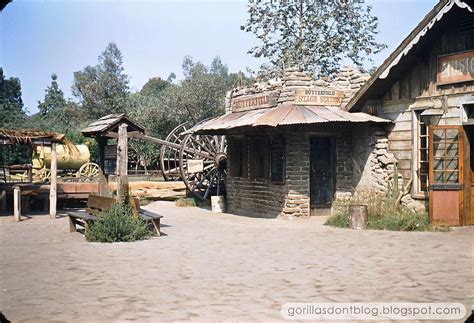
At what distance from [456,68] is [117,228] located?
797 centimetres

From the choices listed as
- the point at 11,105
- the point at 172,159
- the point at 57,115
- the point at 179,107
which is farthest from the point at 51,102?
the point at 172,159

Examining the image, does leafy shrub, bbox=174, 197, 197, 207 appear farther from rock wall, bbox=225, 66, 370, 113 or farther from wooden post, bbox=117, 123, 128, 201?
wooden post, bbox=117, 123, 128, 201

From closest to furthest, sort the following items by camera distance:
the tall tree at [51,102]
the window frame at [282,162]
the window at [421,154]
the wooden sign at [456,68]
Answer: the wooden sign at [456,68], the window at [421,154], the window frame at [282,162], the tall tree at [51,102]

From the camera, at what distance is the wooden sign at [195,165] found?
19.5 meters

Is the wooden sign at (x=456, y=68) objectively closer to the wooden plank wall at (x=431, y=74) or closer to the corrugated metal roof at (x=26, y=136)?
the wooden plank wall at (x=431, y=74)

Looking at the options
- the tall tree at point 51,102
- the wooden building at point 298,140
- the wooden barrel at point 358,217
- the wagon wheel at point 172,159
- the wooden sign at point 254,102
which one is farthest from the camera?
the tall tree at point 51,102

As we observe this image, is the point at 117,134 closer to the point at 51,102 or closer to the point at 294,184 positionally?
the point at 294,184

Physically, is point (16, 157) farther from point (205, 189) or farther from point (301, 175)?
point (301, 175)

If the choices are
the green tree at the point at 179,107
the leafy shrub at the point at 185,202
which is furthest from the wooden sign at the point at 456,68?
the green tree at the point at 179,107

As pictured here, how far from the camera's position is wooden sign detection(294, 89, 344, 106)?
14.4 m

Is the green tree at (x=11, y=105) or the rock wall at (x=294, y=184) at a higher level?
the green tree at (x=11, y=105)

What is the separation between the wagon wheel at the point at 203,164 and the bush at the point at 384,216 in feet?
21.6

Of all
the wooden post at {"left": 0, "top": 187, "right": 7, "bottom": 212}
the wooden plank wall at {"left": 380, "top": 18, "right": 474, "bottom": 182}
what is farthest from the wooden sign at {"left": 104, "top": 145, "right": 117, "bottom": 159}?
the wooden post at {"left": 0, "top": 187, "right": 7, "bottom": 212}

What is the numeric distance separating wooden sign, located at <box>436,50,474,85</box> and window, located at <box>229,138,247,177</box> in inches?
247
